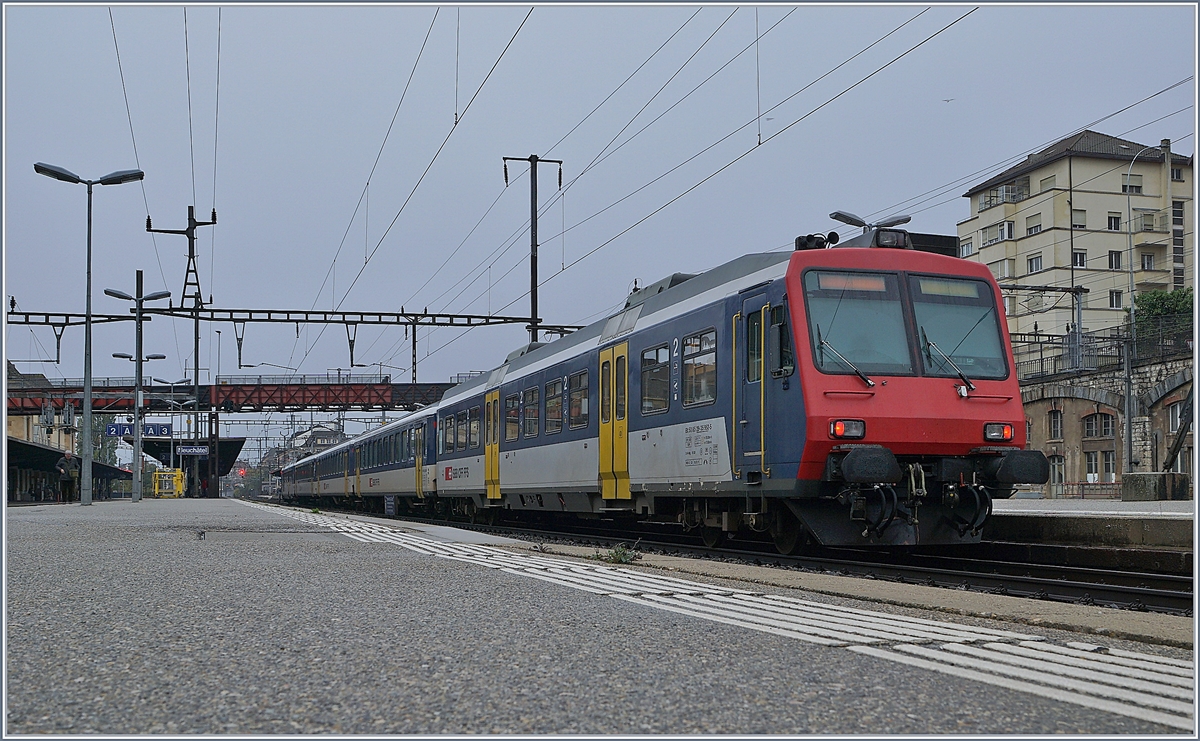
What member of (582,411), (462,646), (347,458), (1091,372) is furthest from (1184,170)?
(462,646)

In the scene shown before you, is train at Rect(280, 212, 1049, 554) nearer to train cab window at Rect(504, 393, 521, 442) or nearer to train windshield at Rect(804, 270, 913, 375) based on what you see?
train windshield at Rect(804, 270, 913, 375)

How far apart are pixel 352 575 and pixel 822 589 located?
3891 millimetres

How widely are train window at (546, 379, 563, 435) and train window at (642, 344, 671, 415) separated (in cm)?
351

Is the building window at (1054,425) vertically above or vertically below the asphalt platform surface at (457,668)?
above

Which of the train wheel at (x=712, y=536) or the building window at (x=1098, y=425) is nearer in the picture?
the train wheel at (x=712, y=536)

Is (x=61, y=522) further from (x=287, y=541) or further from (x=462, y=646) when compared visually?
(x=462, y=646)

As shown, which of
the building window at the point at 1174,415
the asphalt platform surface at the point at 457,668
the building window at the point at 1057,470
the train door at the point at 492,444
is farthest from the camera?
the building window at the point at 1057,470

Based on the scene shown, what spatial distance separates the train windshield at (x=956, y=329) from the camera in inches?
466

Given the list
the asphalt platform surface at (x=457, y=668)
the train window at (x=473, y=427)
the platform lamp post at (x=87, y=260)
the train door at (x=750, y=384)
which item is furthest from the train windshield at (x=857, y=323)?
the platform lamp post at (x=87, y=260)

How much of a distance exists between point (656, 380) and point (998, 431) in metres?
4.52

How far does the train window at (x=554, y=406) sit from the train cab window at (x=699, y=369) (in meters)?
4.84

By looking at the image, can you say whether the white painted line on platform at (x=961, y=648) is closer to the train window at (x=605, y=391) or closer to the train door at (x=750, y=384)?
the train door at (x=750, y=384)

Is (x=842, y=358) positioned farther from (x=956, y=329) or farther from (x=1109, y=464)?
(x=1109, y=464)

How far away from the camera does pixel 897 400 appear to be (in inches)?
451
